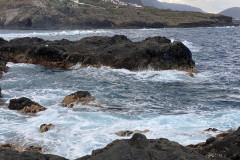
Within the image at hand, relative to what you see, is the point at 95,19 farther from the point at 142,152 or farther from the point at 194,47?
the point at 142,152

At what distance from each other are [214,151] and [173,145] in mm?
1394

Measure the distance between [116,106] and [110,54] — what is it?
12.0 m

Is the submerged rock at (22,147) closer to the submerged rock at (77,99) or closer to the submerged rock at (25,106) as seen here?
the submerged rock at (25,106)

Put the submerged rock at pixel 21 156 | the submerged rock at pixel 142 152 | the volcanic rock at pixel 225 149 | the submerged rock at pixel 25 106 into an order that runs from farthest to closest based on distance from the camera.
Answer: the submerged rock at pixel 25 106 < the volcanic rock at pixel 225 149 < the submerged rock at pixel 21 156 < the submerged rock at pixel 142 152

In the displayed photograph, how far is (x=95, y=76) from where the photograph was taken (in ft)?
72.9

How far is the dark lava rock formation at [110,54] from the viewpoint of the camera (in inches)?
943

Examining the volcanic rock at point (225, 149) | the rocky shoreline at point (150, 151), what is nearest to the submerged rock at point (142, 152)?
the rocky shoreline at point (150, 151)

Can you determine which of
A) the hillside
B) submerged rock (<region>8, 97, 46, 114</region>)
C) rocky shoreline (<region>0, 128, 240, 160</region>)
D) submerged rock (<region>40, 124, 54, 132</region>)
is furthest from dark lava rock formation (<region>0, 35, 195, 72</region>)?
the hillside

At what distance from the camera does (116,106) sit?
1431 centimetres

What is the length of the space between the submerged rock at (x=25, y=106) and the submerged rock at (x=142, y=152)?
7.78m

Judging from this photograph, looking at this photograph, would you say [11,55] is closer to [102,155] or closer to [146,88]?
[146,88]

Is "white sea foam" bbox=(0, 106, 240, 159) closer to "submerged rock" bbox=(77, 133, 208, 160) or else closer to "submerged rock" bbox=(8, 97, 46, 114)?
"submerged rock" bbox=(8, 97, 46, 114)

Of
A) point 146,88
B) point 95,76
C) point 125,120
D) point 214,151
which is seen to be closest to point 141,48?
point 95,76

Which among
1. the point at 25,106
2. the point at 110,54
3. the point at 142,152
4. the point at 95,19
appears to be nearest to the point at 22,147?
the point at 25,106
